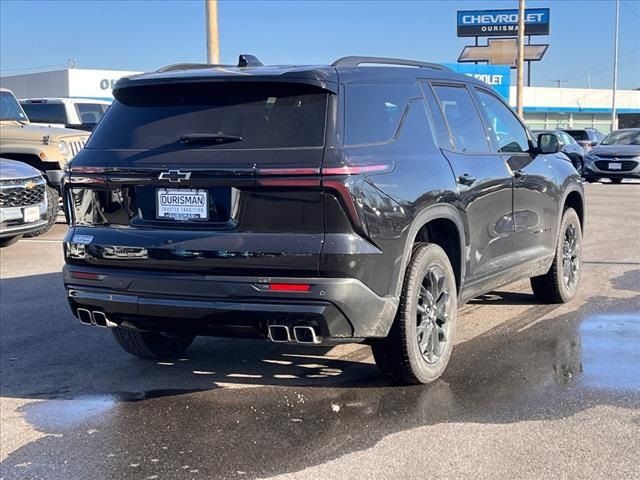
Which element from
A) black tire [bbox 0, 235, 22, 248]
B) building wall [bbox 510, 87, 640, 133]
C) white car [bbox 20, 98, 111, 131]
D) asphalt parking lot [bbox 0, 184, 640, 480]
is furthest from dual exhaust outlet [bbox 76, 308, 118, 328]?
building wall [bbox 510, 87, 640, 133]

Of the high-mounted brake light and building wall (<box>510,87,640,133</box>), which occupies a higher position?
the high-mounted brake light

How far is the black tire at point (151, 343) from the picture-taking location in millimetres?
5402

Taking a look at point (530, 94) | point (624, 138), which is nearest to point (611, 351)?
point (624, 138)

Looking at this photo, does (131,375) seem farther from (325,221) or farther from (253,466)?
(325,221)

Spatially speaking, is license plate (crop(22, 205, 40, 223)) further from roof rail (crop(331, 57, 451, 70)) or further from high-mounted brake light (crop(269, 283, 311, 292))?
high-mounted brake light (crop(269, 283, 311, 292))

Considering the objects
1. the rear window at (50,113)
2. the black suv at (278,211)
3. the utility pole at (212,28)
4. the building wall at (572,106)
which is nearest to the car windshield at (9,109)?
the rear window at (50,113)

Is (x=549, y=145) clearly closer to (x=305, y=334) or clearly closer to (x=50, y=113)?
(x=305, y=334)

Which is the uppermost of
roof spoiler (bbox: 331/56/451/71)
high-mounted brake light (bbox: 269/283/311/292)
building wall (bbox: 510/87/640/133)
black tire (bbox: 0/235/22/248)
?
roof spoiler (bbox: 331/56/451/71)

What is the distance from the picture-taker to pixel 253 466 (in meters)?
3.79

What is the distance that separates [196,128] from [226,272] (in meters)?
0.84

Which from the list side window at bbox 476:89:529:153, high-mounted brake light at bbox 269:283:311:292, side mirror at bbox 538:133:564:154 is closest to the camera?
high-mounted brake light at bbox 269:283:311:292

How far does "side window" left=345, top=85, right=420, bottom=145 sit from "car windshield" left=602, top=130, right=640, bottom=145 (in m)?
20.2

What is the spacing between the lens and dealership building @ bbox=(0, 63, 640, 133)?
1608 inches

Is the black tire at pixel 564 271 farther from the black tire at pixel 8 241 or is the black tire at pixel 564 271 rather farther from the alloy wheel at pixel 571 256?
the black tire at pixel 8 241
